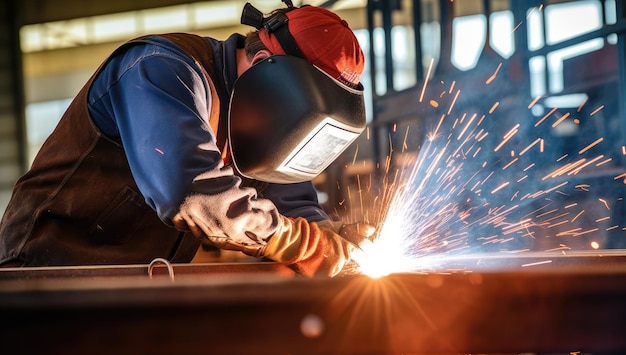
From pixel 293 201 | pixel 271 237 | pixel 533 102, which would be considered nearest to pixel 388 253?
pixel 293 201

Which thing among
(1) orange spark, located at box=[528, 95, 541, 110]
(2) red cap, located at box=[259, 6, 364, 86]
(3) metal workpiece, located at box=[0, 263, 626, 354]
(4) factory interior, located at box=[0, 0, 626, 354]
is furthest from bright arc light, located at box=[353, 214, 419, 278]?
(3) metal workpiece, located at box=[0, 263, 626, 354]

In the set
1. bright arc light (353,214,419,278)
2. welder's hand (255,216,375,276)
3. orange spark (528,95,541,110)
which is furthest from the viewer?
orange spark (528,95,541,110)

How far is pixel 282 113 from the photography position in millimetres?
1850

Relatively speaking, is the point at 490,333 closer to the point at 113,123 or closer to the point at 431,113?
the point at 113,123

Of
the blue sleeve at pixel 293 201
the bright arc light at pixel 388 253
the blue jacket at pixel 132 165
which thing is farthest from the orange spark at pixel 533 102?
the blue jacket at pixel 132 165

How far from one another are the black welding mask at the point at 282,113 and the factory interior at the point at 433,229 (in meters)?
0.28

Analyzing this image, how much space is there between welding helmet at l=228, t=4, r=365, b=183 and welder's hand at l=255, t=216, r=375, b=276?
16 centimetres

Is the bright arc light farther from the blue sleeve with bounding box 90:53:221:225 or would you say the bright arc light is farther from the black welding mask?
the blue sleeve with bounding box 90:53:221:225

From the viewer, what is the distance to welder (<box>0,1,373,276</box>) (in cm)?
172

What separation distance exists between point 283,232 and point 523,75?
1.85 meters

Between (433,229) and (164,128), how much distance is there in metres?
2.59

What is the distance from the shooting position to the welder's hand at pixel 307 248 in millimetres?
1836

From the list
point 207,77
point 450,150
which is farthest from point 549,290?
point 450,150

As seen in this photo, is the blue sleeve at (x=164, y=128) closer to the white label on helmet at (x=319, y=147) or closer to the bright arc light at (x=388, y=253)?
the white label on helmet at (x=319, y=147)
